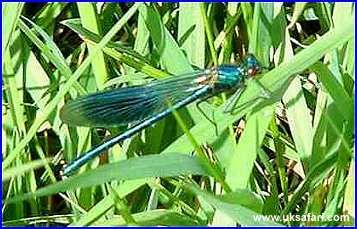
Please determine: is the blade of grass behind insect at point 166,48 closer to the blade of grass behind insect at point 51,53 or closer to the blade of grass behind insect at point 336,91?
the blade of grass behind insect at point 51,53

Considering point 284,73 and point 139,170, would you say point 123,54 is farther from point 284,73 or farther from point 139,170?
point 139,170

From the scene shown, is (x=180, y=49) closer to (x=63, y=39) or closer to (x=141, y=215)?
(x=141, y=215)

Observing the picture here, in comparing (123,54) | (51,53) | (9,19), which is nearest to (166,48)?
(123,54)

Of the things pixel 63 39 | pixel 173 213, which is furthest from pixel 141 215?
pixel 63 39

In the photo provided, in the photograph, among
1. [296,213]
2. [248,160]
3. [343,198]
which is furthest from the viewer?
[296,213]

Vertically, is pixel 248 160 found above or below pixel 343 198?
above

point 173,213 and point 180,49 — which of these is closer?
point 173,213

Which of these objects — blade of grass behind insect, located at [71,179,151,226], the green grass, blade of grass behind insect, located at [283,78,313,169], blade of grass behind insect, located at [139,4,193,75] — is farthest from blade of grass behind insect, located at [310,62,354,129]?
blade of grass behind insect, located at [71,179,151,226]

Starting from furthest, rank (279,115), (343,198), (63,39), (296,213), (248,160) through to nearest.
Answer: (63,39) → (279,115) → (296,213) → (343,198) → (248,160)
